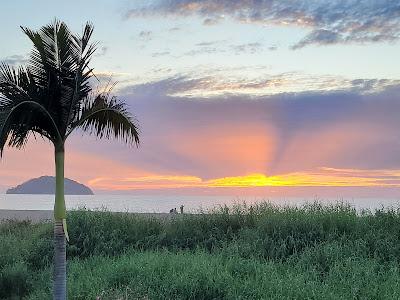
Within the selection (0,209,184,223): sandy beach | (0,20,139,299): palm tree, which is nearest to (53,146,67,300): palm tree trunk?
(0,20,139,299): palm tree

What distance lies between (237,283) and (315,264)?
3305 mm

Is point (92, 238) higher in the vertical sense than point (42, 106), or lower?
lower

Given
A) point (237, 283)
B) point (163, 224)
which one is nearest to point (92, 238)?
point (163, 224)

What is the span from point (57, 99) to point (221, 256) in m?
6.91

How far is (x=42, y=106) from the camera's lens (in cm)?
1123

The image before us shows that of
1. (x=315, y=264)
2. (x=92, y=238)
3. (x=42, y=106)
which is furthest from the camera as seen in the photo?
(x=92, y=238)

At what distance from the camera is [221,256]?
626 inches

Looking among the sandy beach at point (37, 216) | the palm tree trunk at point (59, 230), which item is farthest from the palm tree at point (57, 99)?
the sandy beach at point (37, 216)

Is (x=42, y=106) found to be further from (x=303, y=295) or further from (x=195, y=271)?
(x=303, y=295)

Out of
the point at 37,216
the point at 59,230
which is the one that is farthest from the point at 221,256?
the point at 37,216

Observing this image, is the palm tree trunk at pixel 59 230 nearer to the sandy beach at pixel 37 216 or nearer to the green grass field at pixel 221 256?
the green grass field at pixel 221 256

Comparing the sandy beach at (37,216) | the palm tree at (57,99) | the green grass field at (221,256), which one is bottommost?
the green grass field at (221,256)

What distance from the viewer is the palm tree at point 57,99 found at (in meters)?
11.3

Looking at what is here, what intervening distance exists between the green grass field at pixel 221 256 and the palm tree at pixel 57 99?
82.4 inches
